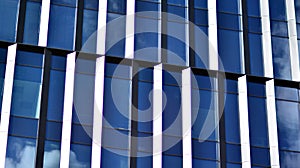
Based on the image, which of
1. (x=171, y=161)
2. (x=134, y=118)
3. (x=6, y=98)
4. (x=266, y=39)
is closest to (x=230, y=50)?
(x=266, y=39)

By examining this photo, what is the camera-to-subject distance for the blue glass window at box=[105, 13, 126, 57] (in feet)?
123

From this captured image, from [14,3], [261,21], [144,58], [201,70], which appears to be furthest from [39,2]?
[261,21]

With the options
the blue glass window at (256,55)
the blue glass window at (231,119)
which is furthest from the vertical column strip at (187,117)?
the blue glass window at (256,55)

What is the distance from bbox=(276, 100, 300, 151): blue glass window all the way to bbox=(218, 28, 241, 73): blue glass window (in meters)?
3.11

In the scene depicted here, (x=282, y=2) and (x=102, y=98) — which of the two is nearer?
(x=102, y=98)

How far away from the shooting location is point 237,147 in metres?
37.3

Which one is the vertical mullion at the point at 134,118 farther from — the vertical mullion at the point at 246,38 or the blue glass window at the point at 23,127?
the vertical mullion at the point at 246,38

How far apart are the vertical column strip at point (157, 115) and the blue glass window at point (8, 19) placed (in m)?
7.60

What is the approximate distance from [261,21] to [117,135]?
11437 millimetres

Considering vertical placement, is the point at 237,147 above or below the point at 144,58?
below

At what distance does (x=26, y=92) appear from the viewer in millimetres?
35531

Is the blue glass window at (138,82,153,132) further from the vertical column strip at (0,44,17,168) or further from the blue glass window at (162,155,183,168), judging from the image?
the vertical column strip at (0,44,17,168)

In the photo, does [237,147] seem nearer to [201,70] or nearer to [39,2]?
[201,70]

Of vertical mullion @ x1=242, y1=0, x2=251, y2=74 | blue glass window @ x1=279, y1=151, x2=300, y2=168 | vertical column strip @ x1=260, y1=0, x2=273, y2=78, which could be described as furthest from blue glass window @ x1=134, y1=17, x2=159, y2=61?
blue glass window @ x1=279, y1=151, x2=300, y2=168
